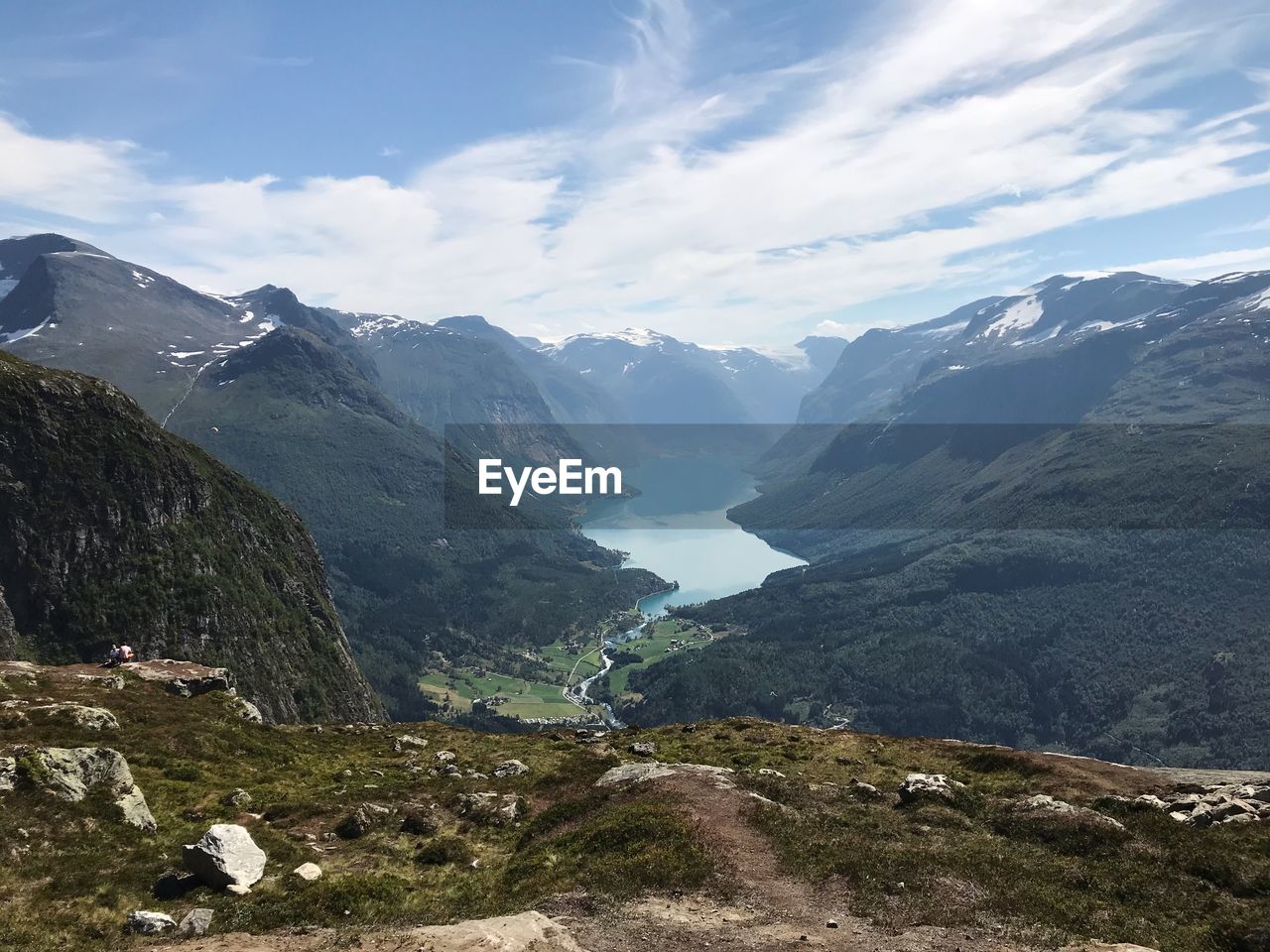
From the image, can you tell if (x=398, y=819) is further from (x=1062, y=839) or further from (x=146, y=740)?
(x=1062, y=839)

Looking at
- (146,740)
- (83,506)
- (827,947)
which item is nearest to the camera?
(827,947)

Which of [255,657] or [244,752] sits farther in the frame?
[255,657]

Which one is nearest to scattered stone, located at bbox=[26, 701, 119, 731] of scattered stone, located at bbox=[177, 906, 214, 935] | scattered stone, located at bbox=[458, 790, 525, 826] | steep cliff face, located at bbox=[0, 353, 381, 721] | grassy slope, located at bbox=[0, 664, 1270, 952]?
grassy slope, located at bbox=[0, 664, 1270, 952]

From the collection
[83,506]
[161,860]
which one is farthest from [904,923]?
[83,506]

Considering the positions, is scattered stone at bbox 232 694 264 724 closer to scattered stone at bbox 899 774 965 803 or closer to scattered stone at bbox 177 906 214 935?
scattered stone at bbox 177 906 214 935

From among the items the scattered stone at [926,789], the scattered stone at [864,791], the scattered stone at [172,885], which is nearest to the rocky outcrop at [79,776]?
the scattered stone at [172,885]

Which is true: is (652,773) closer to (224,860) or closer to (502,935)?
(502,935)
